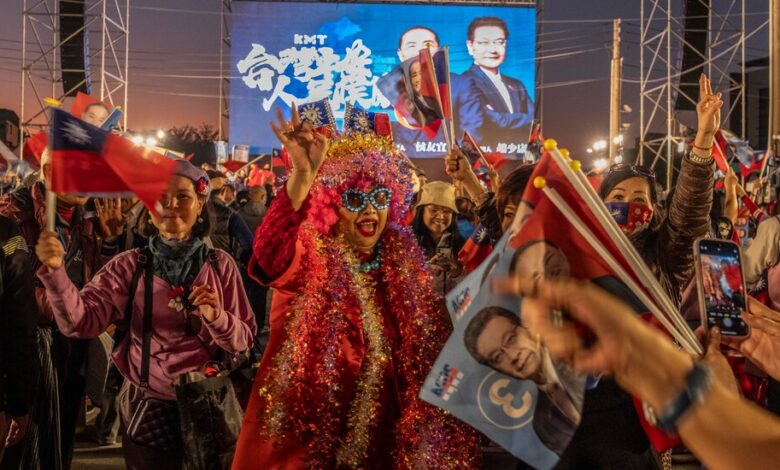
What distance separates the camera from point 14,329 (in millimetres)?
3430

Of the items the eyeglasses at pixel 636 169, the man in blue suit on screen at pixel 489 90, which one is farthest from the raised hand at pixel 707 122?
the man in blue suit on screen at pixel 489 90

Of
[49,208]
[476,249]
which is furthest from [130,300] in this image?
[476,249]

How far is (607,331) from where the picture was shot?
1.32 meters

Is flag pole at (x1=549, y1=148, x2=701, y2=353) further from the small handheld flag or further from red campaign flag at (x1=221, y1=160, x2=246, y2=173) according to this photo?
red campaign flag at (x1=221, y1=160, x2=246, y2=173)

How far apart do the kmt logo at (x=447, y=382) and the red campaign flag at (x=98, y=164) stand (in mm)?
2019

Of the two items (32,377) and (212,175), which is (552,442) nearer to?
(32,377)

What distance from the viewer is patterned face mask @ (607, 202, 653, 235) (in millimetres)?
3367

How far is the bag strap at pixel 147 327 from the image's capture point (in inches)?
144

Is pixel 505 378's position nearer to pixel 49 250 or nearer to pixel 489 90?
pixel 49 250

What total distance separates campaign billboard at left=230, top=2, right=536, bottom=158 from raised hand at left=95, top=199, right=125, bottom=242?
22124 mm

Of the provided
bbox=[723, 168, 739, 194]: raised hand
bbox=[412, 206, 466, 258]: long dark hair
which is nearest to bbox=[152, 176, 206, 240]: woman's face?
bbox=[412, 206, 466, 258]: long dark hair

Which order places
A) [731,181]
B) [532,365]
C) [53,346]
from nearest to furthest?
[532,365] → [53,346] → [731,181]

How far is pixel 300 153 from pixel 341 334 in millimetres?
799

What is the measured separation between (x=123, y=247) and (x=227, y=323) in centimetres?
261
